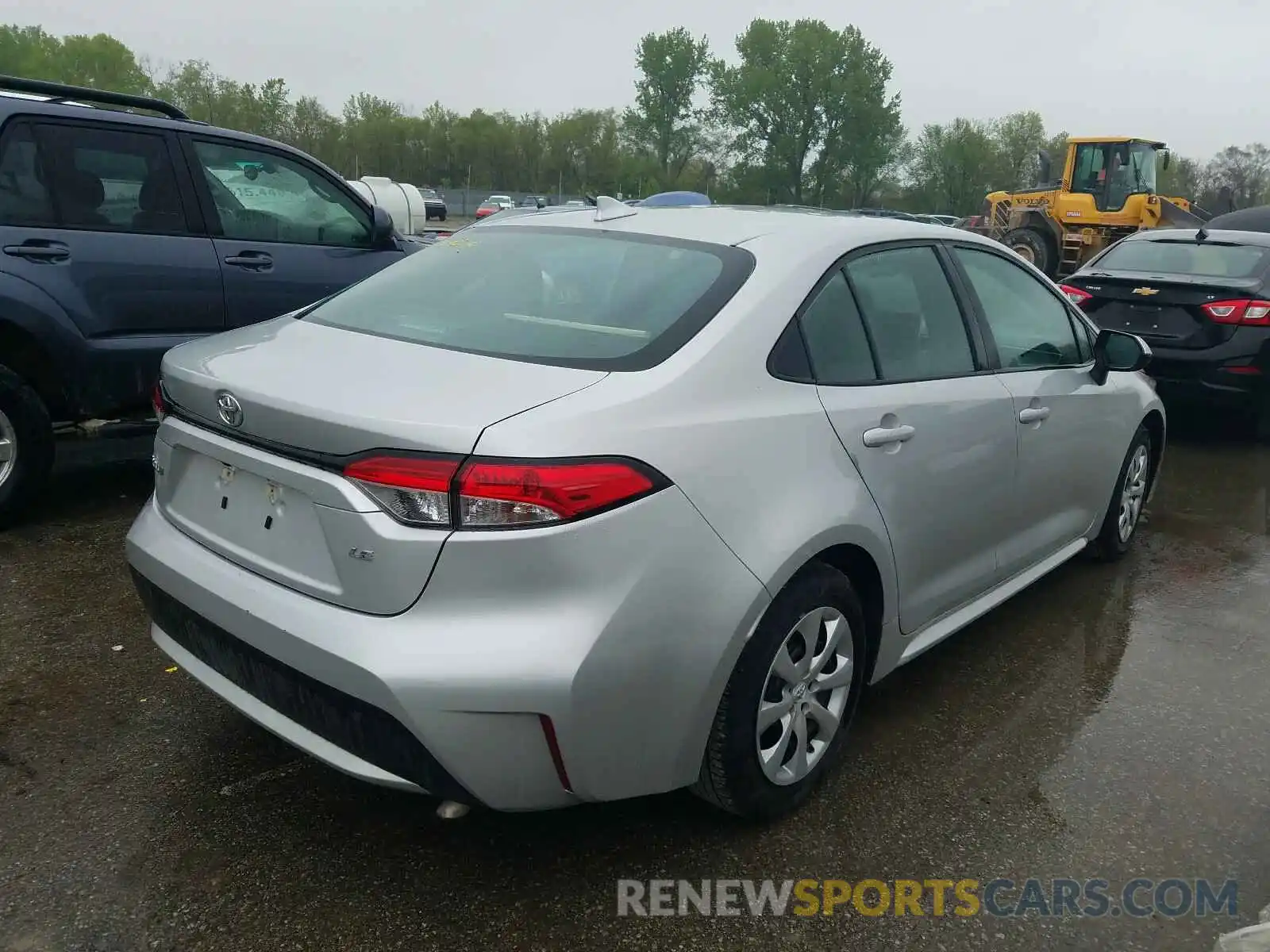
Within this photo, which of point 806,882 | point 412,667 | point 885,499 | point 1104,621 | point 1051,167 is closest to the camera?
point 412,667

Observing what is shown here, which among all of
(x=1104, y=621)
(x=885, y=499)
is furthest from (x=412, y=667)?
(x=1104, y=621)

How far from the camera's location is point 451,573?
6.72 ft

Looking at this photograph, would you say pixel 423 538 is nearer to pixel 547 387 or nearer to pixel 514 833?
pixel 547 387

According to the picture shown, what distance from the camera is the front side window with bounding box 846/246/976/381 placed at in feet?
9.80

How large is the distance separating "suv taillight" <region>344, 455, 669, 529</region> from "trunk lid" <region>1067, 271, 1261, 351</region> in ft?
21.0

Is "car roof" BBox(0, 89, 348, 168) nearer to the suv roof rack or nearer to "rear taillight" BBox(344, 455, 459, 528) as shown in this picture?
the suv roof rack

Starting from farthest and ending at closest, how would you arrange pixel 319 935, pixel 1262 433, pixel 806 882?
pixel 1262 433
pixel 806 882
pixel 319 935

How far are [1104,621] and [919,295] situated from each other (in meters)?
1.78

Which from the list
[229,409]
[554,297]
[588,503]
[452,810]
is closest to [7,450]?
[229,409]

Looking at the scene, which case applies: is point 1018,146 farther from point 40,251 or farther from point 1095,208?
point 40,251

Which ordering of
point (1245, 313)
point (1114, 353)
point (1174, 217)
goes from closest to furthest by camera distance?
point (1114, 353) → point (1245, 313) → point (1174, 217)

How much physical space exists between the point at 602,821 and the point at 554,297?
138cm

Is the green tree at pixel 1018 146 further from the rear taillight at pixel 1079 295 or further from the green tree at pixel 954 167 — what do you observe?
the rear taillight at pixel 1079 295

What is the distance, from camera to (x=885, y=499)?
278 centimetres
